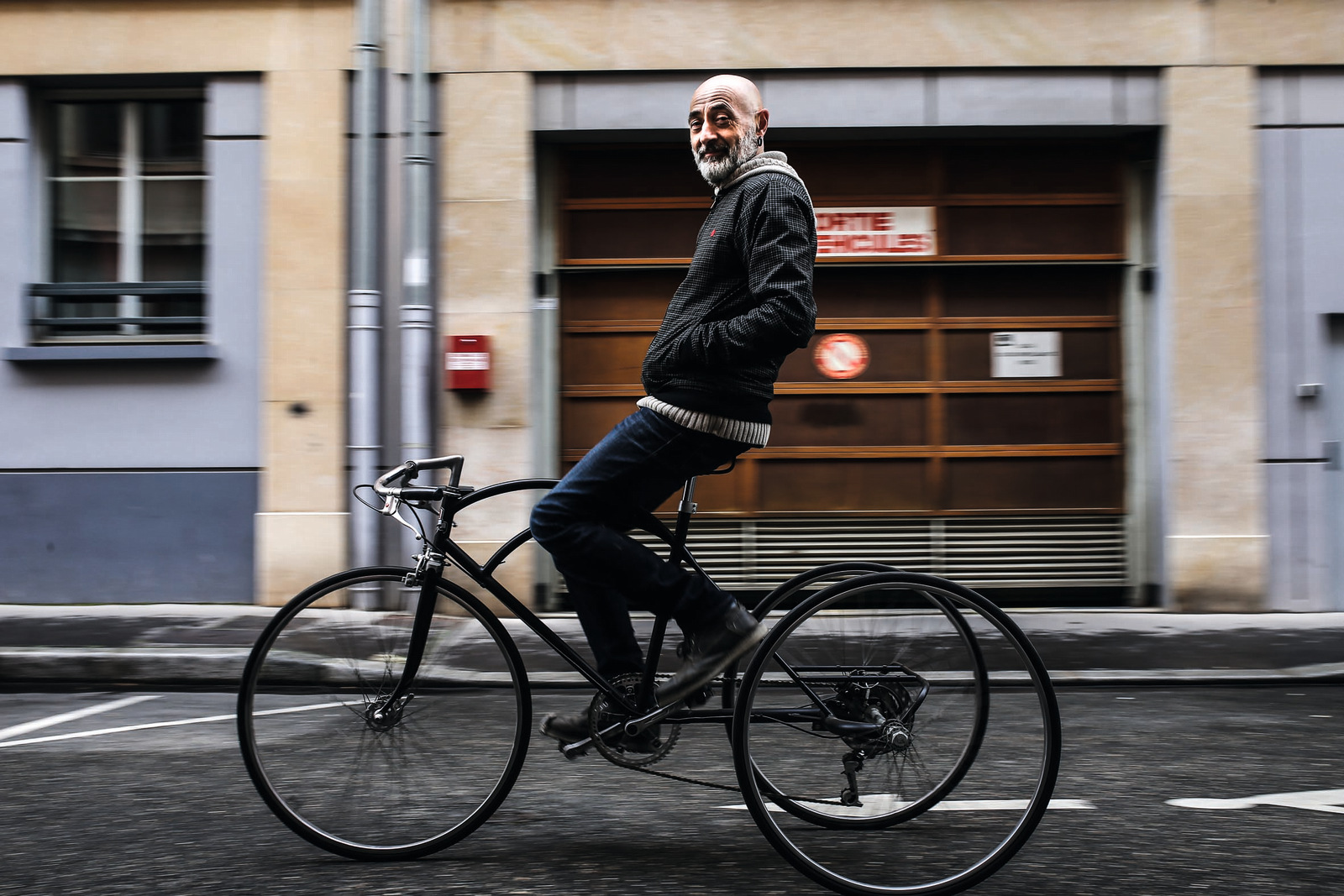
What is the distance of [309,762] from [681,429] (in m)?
1.28

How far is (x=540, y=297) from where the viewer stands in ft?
29.3

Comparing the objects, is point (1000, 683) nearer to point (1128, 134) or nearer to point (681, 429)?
point (681, 429)

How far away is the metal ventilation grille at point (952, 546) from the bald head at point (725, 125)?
576cm

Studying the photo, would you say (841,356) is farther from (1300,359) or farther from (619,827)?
(619,827)

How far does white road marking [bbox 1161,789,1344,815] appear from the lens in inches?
151

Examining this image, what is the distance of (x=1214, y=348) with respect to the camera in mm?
8570

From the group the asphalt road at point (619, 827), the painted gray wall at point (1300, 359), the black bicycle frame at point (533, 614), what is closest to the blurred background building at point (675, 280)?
the painted gray wall at point (1300, 359)

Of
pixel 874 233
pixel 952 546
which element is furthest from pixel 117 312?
pixel 952 546

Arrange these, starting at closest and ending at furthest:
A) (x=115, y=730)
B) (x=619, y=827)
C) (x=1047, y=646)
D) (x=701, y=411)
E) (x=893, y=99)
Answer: (x=701, y=411), (x=619, y=827), (x=115, y=730), (x=1047, y=646), (x=893, y=99)

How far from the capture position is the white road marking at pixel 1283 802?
383 cm

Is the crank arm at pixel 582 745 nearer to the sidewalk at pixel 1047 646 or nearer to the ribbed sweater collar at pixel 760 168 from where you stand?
the ribbed sweater collar at pixel 760 168

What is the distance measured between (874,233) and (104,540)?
5.78m

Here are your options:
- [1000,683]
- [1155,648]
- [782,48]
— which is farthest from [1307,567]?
[1000,683]

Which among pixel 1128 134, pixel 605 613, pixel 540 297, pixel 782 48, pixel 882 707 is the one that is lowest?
pixel 882 707
